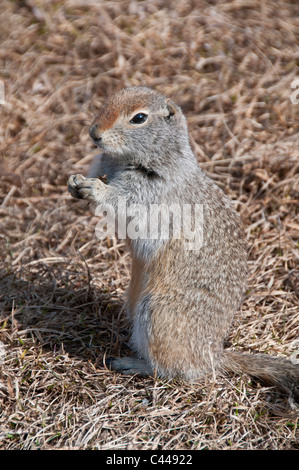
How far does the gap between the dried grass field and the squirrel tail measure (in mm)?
89

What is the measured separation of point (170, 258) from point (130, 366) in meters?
0.97

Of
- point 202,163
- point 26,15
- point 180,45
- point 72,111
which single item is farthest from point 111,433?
point 26,15

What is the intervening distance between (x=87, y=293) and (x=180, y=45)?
167 inches

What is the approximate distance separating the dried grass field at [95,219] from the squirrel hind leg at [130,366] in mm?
74

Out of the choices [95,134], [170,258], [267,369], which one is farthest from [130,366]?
[95,134]

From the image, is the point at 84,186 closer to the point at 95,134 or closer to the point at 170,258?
the point at 95,134

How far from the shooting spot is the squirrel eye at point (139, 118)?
4.39 meters

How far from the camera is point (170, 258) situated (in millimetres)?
4434

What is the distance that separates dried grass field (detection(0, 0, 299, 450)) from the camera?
4.09 meters

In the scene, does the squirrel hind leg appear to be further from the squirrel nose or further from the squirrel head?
the squirrel nose

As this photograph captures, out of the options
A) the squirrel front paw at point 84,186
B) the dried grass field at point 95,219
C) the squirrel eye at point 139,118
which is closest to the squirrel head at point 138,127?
→ the squirrel eye at point 139,118

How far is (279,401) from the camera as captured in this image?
14.2ft

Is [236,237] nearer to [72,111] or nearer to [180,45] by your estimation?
[72,111]

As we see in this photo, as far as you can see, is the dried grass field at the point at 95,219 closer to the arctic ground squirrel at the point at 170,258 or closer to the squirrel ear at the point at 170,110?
the arctic ground squirrel at the point at 170,258
